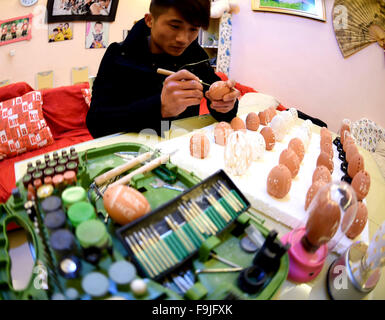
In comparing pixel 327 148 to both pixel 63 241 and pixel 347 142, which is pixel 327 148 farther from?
pixel 63 241

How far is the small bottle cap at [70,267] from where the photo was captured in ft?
1.82

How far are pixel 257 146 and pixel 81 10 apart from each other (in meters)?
2.91

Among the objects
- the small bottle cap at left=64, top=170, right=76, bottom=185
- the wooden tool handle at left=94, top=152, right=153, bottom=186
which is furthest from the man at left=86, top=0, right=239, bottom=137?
the small bottle cap at left=64, top=170, right=76, bottom=185

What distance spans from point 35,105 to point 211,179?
2.05m

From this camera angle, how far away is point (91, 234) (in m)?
0.57

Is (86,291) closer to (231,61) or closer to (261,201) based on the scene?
(261,201)

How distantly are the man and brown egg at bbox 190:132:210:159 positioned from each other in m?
0.16

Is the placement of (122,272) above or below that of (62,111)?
above

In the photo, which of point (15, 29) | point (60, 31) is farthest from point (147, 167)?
point (60, 31)

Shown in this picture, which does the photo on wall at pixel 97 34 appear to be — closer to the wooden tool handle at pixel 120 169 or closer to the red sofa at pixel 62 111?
the red sofa at pixel 62 111

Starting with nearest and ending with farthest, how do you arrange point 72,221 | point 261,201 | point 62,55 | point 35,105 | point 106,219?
point 72,221
point 106,219
point 261,201
point 35,105
point 62,55

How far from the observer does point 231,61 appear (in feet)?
12.0

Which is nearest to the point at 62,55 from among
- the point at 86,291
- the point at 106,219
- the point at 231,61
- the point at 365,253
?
the point at 231,61

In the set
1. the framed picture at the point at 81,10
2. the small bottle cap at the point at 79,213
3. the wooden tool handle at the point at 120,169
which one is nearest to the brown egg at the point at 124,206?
the small bottle cap at the point at 79,213
